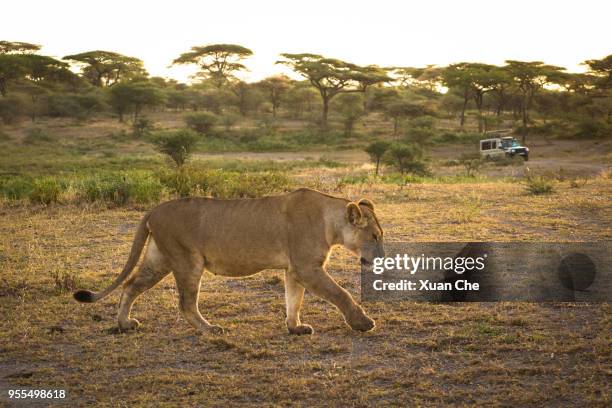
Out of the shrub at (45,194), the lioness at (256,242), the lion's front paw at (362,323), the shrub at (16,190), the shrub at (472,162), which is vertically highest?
the lioness at (256,242)

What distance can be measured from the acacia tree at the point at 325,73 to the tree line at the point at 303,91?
8 cm

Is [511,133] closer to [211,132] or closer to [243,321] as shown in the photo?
[211,132]

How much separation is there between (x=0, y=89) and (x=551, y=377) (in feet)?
193

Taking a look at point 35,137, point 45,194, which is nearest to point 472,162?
point 45,194

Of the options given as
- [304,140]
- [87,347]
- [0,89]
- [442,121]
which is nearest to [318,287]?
[87,347]

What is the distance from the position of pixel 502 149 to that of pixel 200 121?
74.8ft

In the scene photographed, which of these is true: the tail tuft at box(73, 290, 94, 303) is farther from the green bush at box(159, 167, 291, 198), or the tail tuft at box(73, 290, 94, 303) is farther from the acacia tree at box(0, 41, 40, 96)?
the acacia tree at box(0, 41, 40, 96)

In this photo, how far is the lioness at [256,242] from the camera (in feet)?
20.2

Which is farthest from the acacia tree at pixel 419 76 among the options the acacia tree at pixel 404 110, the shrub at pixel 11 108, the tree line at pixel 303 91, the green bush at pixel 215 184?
the green bush at pixel 215 184

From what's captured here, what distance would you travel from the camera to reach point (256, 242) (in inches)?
246

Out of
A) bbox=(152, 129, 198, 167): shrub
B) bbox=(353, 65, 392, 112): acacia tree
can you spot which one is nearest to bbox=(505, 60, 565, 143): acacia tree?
bbox=(353, 65, 392, 112): acacia tree

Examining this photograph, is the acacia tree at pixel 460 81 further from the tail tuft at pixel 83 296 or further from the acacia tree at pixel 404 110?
the tail tuft at pixel 83 296

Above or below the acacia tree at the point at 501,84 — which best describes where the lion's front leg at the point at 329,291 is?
below

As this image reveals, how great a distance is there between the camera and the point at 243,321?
6797 millimetres
